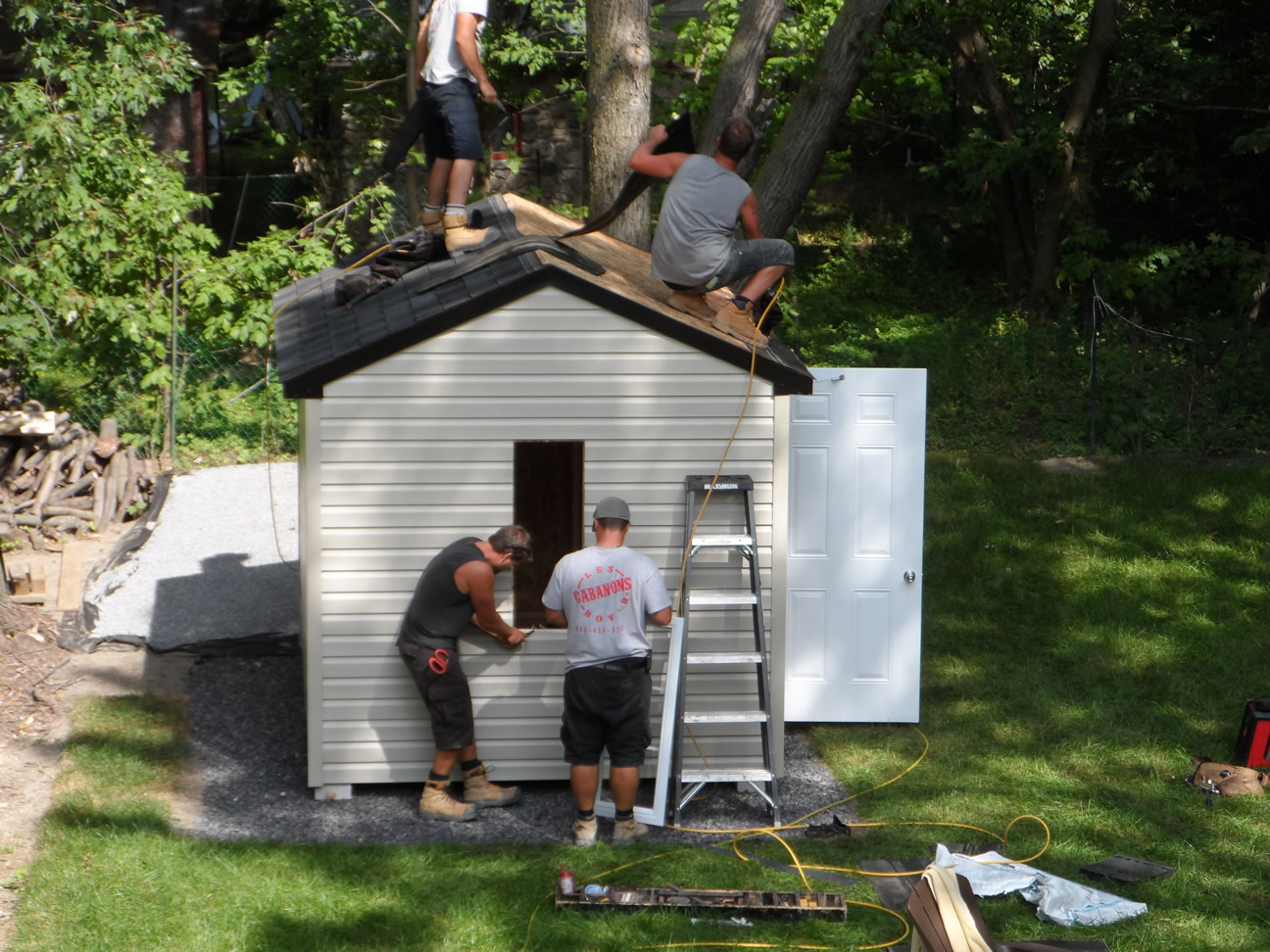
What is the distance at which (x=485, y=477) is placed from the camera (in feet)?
23.6

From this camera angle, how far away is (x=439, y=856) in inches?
260

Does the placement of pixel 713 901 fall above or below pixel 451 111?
below

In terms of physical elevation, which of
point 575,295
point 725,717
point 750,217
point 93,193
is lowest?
point 725,717

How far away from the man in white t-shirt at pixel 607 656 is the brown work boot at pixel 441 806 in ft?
2.13

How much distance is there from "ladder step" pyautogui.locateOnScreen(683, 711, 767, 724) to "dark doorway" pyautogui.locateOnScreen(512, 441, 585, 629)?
254cm

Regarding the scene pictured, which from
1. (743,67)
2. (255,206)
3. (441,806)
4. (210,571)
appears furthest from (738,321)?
(255,206)

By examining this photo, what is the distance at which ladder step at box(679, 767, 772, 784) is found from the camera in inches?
282

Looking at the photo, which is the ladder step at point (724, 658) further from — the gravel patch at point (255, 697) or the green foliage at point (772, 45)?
the green foliage at point (772, 45)

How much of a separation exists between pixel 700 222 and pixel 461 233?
1.85 m

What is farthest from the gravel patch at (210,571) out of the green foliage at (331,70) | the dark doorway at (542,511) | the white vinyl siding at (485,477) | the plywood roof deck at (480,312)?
the green foliage at (331,70)

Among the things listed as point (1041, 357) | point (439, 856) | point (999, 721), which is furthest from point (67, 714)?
point (1041, 357)

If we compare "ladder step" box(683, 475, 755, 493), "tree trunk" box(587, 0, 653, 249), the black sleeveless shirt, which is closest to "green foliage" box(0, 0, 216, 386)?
"tree trunk" box(587, 0, 653, 249)

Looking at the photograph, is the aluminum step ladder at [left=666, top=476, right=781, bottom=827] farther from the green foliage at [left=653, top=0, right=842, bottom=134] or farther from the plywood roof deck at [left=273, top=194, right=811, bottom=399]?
the green foliage at [left=653, top=0, right=842, bottom=134]

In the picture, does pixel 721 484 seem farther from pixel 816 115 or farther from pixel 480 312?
pixel 816 115
